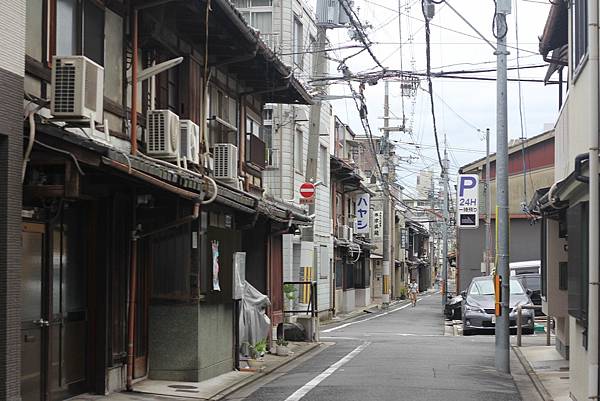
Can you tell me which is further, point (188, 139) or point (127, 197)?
point (188, 139)

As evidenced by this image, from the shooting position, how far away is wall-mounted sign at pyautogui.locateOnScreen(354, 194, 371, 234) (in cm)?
5200

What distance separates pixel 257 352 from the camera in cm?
1872

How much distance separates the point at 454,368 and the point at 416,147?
142ft

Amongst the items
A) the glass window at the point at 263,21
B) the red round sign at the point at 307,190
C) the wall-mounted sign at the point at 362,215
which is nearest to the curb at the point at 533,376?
the red round sign at the point at 307,190

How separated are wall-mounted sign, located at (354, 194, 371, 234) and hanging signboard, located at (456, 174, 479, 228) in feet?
47.0

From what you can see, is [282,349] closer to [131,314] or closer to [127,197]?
[131,314]

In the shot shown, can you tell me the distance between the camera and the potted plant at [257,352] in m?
18.3

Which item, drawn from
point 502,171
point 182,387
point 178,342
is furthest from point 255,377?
point 502,171

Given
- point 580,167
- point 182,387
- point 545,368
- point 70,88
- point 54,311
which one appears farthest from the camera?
point 545,368

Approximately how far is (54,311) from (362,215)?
41296 mm

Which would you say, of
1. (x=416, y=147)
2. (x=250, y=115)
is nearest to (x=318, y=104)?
(x=250, y=115)

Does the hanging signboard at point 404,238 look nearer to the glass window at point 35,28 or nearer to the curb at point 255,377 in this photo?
the curb at point 255,377

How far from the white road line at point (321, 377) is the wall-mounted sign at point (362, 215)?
29800mm

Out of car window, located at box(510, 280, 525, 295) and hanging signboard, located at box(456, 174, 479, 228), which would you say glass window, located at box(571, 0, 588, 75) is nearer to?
car window, located at box(510, 280, 525, 295)
